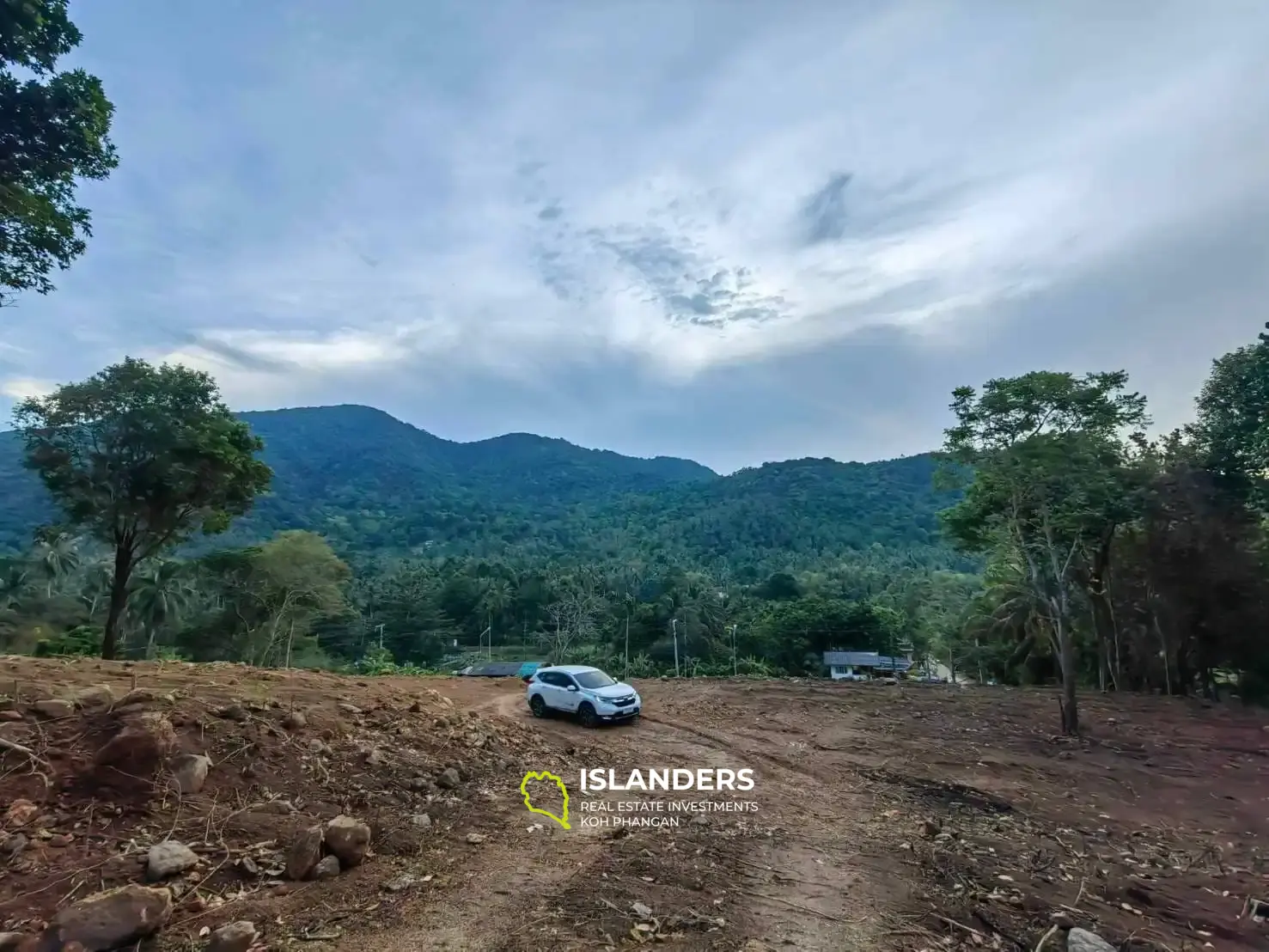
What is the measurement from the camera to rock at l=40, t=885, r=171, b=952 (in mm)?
3857

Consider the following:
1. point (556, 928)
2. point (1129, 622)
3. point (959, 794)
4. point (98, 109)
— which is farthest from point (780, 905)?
point (1129, 622)

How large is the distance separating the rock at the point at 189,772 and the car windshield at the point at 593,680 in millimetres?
8265

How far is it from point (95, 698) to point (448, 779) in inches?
152

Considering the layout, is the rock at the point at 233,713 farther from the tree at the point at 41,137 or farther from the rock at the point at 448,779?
the tree at the point at 41,137

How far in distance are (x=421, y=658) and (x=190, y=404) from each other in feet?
137

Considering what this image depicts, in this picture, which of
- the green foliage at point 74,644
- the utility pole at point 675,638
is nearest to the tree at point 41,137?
the green foliage at point 74,644

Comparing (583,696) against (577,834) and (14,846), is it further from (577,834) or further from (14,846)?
(14,846)

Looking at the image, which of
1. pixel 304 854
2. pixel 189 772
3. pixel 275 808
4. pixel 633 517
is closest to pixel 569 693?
pixel 275 808

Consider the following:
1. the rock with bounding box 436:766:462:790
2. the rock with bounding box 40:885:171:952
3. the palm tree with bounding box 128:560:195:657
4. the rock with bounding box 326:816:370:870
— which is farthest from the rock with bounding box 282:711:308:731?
the palm tree with bounding box 128:560:195:657

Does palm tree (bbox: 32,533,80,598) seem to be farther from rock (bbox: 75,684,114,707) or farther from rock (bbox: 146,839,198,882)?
rock (bbox: 146,839,198,882)

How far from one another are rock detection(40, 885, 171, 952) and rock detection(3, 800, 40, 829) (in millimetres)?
1284

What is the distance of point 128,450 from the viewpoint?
17406 millimetres

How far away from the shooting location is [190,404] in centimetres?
1780

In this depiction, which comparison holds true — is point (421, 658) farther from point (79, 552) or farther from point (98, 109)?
point (98, 109)
